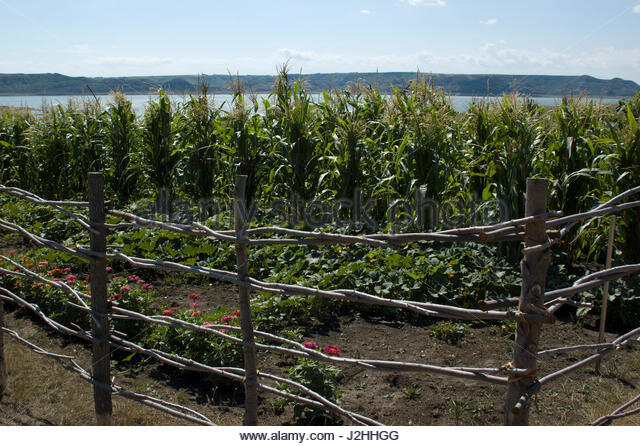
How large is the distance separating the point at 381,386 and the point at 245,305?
1345 mm

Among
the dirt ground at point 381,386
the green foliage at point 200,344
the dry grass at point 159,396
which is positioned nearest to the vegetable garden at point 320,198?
the green foliage at point 200,344

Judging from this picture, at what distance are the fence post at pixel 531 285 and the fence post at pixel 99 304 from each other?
194cm

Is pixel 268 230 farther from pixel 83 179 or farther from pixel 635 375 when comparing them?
pixel 83 179

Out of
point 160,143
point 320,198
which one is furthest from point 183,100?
point 320,198

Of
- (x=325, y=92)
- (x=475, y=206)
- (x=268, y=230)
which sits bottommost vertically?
(x=475, y=206)

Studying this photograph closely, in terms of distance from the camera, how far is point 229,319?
11.9 ft

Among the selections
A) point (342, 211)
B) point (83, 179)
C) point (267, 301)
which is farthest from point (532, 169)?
point (83, 179)

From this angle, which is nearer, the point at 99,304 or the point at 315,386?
the point at 99,304

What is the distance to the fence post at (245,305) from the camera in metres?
2.20

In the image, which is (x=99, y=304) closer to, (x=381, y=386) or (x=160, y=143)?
(x=381, y=386)

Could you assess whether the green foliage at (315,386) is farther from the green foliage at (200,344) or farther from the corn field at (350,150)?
the corn field at (350,150)

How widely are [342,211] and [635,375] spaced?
3759 mm

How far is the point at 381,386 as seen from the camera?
3.25 meters

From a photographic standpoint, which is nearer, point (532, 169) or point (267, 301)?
point (267, 301)
